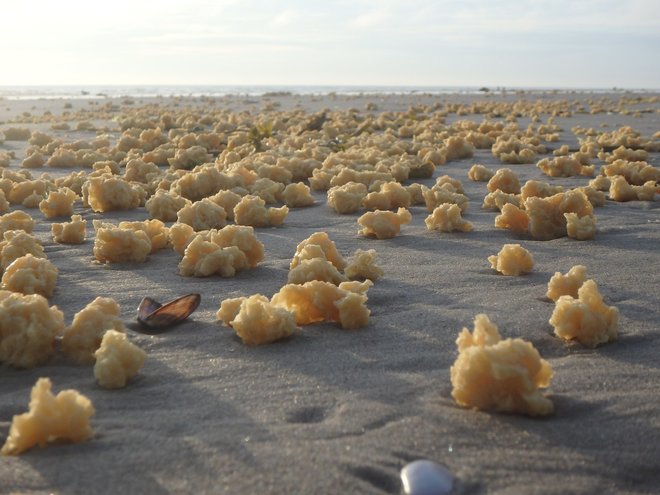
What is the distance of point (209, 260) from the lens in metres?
3.12

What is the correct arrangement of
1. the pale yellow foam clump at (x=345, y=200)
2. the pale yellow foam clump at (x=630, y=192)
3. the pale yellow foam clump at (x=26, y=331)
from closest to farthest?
the pale yellow foam clump at (x=26, y=331) < the pale yellow foam clump at (x=345, y=200) < the pale yellow foam clump at (x=630, y=192)

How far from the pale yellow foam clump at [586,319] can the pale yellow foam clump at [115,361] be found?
1245 millimetres

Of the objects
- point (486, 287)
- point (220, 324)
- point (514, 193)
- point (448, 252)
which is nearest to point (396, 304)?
point (486, 287)

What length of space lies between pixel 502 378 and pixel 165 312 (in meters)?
1.24

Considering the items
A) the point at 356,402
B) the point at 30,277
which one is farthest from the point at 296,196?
the point at 356,402

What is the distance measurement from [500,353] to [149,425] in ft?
2.77

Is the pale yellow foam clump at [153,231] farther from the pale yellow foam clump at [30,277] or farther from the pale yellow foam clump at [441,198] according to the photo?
the pale yellow foam clump at [441,198]

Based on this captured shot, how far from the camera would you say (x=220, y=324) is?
2.51 m

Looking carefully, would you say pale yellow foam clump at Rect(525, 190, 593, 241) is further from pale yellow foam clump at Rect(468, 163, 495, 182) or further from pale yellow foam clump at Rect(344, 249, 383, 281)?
pale yellow foam clump at Rect(468, 163, 495, 182)

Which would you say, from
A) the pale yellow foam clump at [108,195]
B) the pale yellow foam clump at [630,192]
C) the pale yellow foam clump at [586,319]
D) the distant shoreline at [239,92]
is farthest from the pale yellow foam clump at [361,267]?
the distant shoreline at [239,92]

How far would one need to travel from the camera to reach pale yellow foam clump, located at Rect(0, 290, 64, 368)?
2.11 metres

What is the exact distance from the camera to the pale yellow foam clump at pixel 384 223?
3.90 metres

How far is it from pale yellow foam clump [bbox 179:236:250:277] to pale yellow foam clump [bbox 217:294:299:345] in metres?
0.84

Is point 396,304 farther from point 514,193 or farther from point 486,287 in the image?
point 514,193
